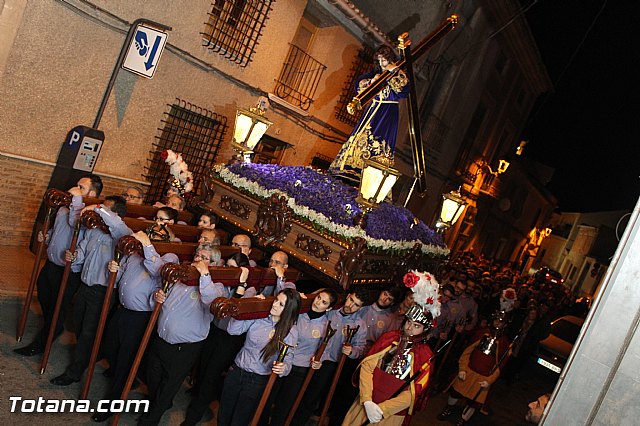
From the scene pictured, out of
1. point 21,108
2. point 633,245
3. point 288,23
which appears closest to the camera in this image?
point 633,245

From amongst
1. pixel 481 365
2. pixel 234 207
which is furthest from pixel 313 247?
pixel 481 365

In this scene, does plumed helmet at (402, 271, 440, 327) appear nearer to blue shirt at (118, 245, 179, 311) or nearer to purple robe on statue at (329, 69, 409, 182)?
blue shirt at (118, 245, 179, 311)

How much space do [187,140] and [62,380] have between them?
731cm

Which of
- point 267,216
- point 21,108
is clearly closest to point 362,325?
point 267,216

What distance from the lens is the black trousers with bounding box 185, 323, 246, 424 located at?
6168mm

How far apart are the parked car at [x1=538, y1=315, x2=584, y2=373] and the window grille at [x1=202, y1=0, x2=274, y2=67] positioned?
351 inches

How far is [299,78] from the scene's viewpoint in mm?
15156

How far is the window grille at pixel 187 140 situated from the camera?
38.3 ft

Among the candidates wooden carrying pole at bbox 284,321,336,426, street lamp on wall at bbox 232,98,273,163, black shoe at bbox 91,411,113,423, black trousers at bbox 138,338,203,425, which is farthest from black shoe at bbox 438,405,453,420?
black shoe at bbox 91,411,113,423

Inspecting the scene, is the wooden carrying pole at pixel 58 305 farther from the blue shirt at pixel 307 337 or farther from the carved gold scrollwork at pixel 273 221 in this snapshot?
the carved gold scrollwork at pixel 273 221

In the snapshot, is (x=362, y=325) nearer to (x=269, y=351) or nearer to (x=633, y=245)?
(x=269, y=351)

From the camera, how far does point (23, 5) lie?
321 inches

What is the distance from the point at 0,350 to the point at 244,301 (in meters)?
2.75

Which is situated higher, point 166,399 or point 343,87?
point 343,87
